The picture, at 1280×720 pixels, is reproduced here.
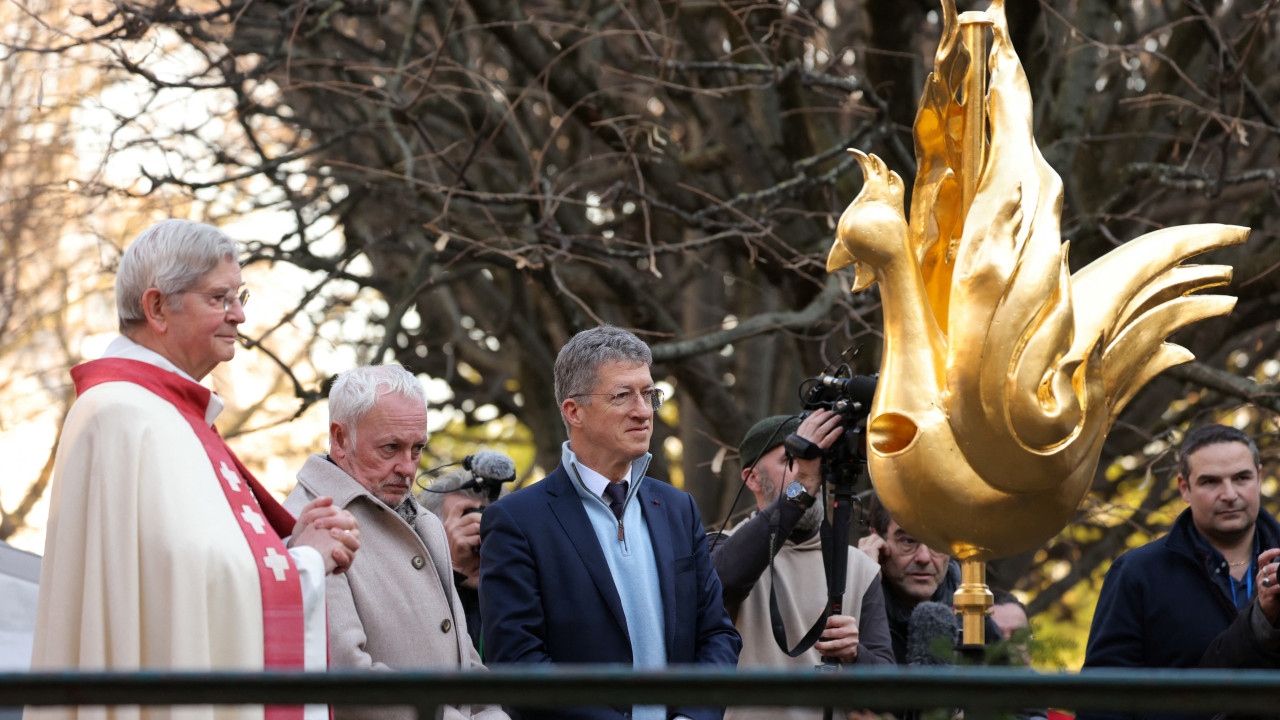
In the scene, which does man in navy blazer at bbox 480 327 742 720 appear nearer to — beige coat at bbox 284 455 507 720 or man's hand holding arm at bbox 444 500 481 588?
beige coat at bbox 284 455 507 720

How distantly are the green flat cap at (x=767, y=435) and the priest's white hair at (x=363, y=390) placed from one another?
1.24m

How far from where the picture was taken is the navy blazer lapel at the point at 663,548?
13.4ft

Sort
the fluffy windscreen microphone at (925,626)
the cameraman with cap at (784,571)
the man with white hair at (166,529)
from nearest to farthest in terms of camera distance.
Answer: the man with white hair at (166,529), the cameraman with cap at (784,571), the fluffy windscreen microphone at (925,626)

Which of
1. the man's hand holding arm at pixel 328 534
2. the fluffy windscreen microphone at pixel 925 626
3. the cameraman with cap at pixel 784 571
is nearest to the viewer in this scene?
the man's hand holding arm at pixel 328 534

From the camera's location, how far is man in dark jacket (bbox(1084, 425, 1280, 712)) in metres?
4.57

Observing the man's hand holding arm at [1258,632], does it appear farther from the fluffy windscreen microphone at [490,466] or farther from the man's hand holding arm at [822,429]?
the fluffy windscreen microphone at [490,466]

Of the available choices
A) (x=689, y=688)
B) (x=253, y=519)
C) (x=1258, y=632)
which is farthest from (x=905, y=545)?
(x=689, y=688)

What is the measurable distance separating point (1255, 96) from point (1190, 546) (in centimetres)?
307

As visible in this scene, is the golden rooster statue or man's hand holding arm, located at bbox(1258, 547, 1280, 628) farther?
man's hand holding arm, located at bbox(1258, 547, 1280, 628)

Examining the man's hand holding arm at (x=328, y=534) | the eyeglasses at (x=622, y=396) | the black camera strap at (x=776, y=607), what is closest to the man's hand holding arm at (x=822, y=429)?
the black camera strap at (x=776, y=607)

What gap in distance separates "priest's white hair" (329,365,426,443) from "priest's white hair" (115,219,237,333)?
79cm

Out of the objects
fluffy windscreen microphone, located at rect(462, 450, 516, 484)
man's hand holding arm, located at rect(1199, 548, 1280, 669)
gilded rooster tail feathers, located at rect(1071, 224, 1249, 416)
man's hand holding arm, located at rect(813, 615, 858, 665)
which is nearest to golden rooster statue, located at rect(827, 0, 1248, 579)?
gilded rooster tail feathers, located at rect(1071, 224, 1249, 416)

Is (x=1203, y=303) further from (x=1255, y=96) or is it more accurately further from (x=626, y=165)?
(x=626, y=165)

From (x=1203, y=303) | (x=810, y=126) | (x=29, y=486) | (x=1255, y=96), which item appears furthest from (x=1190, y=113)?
(x=29, y=486)
